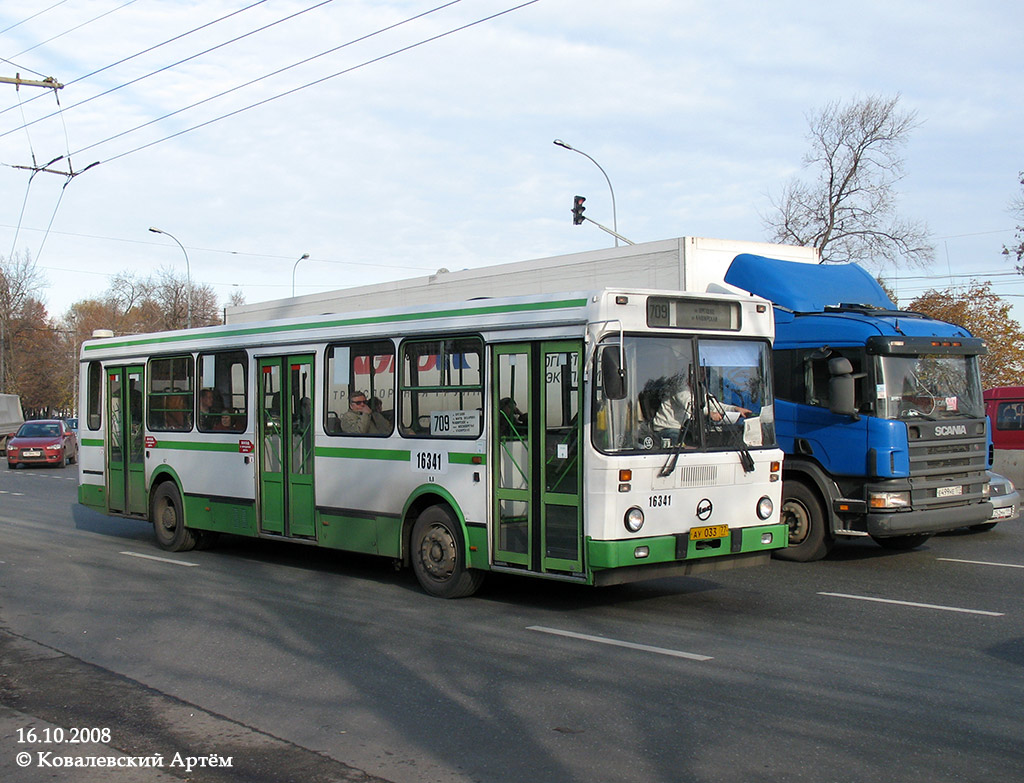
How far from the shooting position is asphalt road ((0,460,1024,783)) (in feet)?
18.0

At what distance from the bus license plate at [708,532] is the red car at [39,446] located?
29.6 m

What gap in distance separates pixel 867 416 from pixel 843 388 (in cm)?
42

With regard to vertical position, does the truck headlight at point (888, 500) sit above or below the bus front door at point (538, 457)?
below

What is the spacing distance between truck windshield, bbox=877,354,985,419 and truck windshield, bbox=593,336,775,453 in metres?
2.43

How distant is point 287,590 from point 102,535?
21.2 ft

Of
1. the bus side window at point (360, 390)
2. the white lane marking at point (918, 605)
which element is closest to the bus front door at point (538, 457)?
the bus side window at point (360, 390)

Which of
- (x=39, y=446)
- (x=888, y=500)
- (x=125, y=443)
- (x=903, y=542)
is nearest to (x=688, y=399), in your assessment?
(x=888, y=500)

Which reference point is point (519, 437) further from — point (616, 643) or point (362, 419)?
point (362, 419)

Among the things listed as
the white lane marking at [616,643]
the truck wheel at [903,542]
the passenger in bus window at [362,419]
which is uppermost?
the passenger in bus window at [362,419]

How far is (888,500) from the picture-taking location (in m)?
11.6

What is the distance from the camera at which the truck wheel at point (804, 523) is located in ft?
40.4

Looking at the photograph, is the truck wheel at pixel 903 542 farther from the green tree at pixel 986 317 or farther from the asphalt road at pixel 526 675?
the green tree at pixel 986 317

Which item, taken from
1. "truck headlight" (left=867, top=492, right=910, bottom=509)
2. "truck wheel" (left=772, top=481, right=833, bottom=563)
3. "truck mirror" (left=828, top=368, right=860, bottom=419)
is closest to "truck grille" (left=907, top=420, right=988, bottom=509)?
"truck headlight" (left=867, top=492, right=910, bottom=509)

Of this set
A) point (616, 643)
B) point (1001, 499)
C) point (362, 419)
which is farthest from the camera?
point (1001, 499)
